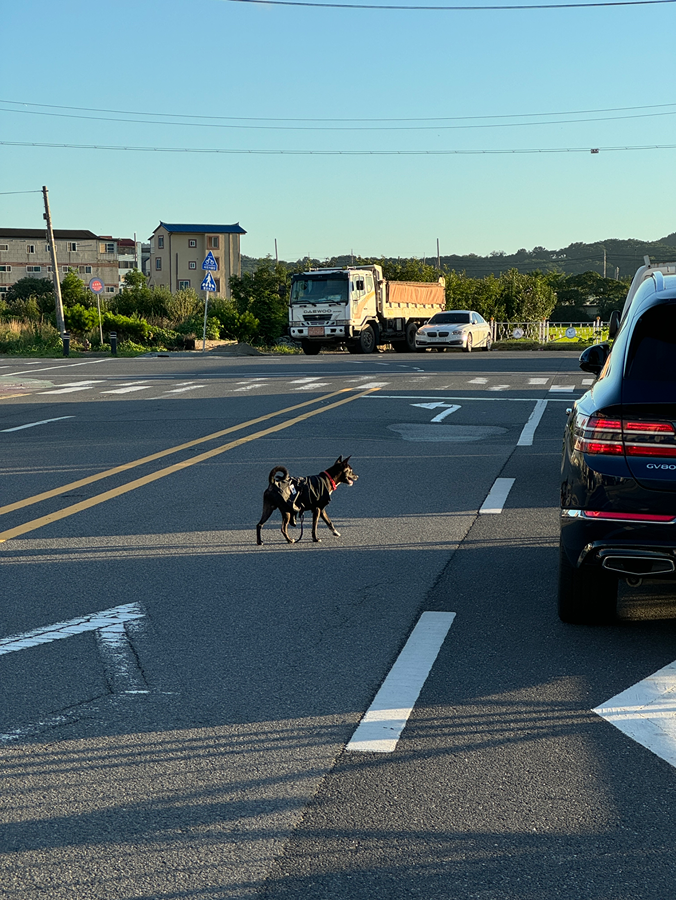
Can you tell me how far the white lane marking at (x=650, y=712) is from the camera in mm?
4074

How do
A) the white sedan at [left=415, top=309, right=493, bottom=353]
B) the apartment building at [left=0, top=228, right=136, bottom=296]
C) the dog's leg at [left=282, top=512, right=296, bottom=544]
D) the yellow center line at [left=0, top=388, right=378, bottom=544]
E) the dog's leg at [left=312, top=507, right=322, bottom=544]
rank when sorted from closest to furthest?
the dog's leg at [left=282, top=512, right=296, bottom=544] → the dog's leg at [left=312, top=507, right=322, bottom=544] → the yellow center line at [left=0, top=388, right=378, bottom=544] → the white sedan at [left=415, top=309, right=493, bottom=353] → the apartment building at [left=0, top=228, right=136, bottom=296]

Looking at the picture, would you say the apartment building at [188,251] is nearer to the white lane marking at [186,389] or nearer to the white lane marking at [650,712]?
the white lane marking at [186,389]

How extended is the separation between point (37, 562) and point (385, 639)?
9.38 ft

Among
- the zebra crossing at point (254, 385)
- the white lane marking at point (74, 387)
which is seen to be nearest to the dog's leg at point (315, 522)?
the zebra crossing at point (254, 385)

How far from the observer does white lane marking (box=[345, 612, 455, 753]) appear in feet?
13.4

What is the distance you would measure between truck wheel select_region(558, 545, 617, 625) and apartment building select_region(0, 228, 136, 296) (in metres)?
129

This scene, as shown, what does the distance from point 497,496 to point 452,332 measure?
3112cm

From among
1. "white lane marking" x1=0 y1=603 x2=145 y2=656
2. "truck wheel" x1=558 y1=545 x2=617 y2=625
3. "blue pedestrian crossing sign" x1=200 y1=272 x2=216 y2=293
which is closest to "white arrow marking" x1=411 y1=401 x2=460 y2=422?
"truck wheel" x1=558 y1=545 x2=617 y2=625

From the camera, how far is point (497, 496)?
9.65 metres

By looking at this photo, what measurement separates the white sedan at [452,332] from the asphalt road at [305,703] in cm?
3014

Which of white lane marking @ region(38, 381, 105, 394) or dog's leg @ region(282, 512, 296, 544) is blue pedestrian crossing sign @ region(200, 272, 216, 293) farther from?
dog's leg @ region(282, 512, 296, 544)

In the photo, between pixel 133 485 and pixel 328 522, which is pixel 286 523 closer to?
pixel 328 522

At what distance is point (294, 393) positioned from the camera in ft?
66.9

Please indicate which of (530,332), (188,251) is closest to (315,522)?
(530,332)
